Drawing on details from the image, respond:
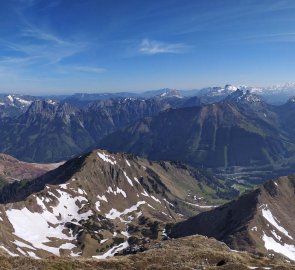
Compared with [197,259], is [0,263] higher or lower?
higher

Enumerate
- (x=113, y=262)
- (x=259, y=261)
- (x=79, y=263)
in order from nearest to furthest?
(x=79, y=263) → (x=113, y=262) → (x=259, y=261)

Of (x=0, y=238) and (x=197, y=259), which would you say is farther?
(x=0, y=238)

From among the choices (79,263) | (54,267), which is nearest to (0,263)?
(54,267)

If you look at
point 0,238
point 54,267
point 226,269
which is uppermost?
point 54,267

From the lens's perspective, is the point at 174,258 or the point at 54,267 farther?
the point at 174,258

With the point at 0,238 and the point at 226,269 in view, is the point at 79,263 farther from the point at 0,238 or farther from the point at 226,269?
the point at 0,238

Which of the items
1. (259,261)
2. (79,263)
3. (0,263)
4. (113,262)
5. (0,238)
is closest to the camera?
(0,263)

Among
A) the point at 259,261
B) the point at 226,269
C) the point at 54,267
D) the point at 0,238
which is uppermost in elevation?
the point at 54,267

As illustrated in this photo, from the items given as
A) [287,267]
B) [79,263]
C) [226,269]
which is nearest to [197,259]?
[226,269]

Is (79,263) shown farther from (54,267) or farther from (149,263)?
(149,263)
